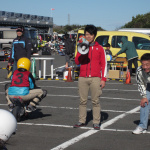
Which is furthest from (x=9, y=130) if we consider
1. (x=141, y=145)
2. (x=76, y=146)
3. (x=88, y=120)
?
(x=88, y=120)

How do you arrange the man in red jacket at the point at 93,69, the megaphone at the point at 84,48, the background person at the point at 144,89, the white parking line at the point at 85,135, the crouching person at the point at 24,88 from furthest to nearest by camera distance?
the crouching person at the point at 24,88 → the man in red jacket at the point at 93,69 → the megaphone at the point at 84,48 → the background person at the point at 144,89 → the white parking line at the point at 85,135

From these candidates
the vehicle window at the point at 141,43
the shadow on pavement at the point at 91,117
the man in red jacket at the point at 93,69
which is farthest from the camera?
the vehicle window at the point at 141,43

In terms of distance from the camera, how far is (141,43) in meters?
21.3

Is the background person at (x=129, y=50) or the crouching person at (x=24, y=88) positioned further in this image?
the background person at (x=129, y=50)

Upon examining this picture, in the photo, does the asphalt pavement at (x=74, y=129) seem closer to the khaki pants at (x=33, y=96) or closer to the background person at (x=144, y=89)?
the background person at (x=144, y=89)

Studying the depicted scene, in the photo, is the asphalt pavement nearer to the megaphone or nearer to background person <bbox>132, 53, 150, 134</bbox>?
background person <bbox>132, 53, 150, 134</bbox>

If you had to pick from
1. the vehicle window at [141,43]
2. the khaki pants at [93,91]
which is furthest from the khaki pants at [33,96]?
the vehicle window at [141,43]

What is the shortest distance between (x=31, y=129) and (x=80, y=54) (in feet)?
5.46

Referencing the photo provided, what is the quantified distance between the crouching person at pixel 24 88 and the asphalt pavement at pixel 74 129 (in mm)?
463

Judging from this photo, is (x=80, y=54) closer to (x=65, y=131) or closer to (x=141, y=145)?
(x=65, y=131)

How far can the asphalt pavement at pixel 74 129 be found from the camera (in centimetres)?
698

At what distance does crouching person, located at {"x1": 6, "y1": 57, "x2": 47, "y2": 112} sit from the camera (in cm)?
891

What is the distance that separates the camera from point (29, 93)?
29.6 ft

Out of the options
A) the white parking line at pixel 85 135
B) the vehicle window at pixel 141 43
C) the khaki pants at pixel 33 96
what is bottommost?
the white parking line at pixel 85 135
